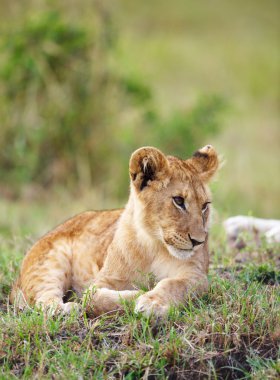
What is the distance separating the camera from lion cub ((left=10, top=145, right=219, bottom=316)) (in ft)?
14.3

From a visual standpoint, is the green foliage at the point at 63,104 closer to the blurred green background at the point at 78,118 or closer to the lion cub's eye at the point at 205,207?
the blurred green background at the point at 78,118

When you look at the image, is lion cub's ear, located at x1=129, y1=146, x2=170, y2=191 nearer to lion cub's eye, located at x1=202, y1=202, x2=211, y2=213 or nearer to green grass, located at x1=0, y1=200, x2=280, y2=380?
A: lion cub's eye, located at x1=202, y1=202, x2=211, y2=213

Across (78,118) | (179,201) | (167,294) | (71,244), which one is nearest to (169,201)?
(179,201)

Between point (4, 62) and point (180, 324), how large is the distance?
27.3 feet

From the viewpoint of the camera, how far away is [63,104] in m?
11.4

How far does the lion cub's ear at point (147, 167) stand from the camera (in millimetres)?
4520

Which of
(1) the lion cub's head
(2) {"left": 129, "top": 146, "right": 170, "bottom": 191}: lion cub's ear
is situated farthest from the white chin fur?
(2) {"left": 129, "top": 146, "right": 170, "bottom": 191}: lion cub's ear

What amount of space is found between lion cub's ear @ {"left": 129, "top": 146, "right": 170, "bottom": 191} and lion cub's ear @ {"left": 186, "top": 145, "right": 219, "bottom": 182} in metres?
0.32

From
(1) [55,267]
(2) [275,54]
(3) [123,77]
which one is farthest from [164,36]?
(1) [55,267]

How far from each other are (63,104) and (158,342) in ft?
25.7

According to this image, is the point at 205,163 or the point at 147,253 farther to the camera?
the point at 205,163

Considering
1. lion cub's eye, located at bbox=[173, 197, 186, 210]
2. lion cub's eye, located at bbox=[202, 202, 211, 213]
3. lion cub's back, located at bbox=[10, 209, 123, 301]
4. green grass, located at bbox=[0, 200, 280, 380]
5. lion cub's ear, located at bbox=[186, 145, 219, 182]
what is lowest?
green grass, located at bbox=[0, 200, 280, 380]

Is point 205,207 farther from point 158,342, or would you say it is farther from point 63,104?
point 63,104

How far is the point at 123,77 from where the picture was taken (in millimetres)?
11688
